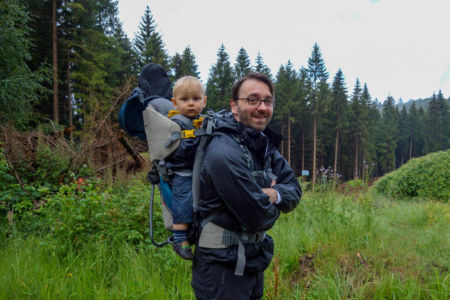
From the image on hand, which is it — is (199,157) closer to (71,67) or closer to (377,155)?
(71,67)

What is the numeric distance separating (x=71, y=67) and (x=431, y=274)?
22087 mm

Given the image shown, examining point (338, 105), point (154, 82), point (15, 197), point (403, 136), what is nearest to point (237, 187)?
point (154, 82)

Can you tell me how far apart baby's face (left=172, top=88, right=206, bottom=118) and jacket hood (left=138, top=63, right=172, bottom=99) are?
1.06 ft

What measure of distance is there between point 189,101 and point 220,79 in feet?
106

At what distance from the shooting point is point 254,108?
5.60ft

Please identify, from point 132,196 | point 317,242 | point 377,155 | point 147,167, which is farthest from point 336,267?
point 377,155

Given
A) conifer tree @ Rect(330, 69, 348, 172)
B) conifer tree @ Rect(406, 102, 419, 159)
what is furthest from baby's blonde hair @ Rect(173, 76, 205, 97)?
conifer tree @ Rect(406, 102, 419, 159)

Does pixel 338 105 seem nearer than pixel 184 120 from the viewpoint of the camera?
No

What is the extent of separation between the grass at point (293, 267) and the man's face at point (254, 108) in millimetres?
1682

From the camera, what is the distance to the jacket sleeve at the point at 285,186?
168 centimetres

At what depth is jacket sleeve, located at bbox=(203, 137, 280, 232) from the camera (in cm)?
144

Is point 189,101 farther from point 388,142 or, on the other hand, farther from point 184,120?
point 388,142

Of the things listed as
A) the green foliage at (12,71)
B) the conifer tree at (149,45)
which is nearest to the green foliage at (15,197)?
the green foliage at (12,71)

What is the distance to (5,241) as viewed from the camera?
156 inches
